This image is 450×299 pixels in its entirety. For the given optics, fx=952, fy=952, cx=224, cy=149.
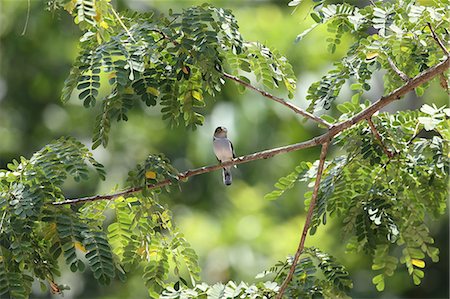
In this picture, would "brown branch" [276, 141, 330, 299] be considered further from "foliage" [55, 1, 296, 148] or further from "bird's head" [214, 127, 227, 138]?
"bird's head" [214, 127, 227, 138]

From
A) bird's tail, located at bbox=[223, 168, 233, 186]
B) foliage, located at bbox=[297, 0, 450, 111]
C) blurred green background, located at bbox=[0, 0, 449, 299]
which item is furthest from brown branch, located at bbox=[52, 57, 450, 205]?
blurred green background, located at bbox=[0, 0, 449, 299]

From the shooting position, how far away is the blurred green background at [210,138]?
8.01m

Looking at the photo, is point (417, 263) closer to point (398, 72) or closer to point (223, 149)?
point (398, 72)

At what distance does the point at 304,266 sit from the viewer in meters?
3.59

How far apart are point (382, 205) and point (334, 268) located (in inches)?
12.2

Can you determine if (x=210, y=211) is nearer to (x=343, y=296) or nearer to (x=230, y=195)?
(x=230, y=195)

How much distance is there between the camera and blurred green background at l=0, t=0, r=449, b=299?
801cm

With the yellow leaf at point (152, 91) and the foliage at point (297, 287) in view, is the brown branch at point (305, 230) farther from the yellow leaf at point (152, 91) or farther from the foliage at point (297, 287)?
the yellow leaf at point (152, 91)

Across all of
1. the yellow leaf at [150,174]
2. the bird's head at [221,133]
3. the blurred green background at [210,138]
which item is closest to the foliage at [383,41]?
the yellow leaf at [150,174]

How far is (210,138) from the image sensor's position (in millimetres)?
8609

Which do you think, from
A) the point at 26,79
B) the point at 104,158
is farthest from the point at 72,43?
the point at 104,158

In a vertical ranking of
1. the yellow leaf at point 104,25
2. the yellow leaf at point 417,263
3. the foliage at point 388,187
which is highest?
the yellow leaf at point 104,25

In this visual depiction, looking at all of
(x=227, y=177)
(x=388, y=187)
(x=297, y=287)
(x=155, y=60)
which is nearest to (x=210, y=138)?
(x=227, y=177)

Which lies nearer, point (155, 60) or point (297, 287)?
point (155, 60)
